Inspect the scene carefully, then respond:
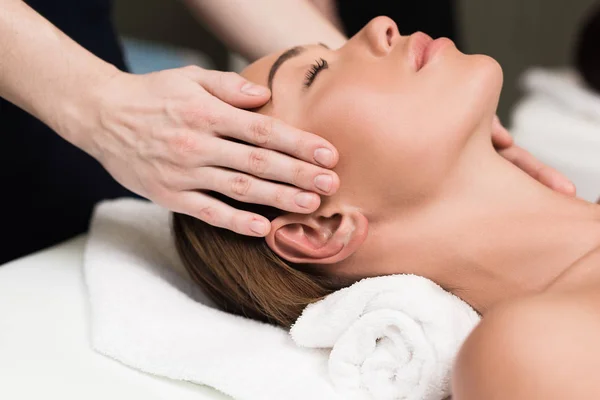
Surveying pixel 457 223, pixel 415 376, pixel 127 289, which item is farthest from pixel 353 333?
pixel 127 289

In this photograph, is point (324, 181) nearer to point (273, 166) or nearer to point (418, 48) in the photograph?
point (273, 166)

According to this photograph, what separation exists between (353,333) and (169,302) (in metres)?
0.31

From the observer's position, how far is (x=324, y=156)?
88 centimetres

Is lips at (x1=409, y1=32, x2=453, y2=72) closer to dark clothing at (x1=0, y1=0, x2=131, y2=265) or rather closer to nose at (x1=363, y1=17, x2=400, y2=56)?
nose at (x1=363, y1=17, x2=400, y2=56)

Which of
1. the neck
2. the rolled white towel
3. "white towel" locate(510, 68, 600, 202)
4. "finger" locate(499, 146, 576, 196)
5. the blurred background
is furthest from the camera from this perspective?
the blurred background

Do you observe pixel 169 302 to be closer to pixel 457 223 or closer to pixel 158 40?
pixel 457 223

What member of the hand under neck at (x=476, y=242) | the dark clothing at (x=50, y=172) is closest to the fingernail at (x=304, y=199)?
the hand under neck at (x=476, y=242)

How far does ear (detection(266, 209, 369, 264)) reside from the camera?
3.06 feet

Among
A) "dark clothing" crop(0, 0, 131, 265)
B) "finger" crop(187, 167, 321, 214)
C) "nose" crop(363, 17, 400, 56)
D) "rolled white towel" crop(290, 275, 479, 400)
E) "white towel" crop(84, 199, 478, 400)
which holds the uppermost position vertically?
"nose" crop(363, 17, 400, 56)

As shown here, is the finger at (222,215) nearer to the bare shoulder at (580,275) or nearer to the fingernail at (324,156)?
the fingernail at (324,156)

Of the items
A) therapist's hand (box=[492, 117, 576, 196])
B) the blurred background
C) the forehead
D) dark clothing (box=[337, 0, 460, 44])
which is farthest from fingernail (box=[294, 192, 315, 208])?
the blurred background

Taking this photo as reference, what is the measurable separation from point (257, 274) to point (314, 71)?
32 centimetres

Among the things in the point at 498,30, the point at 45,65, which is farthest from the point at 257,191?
the point at 498,30

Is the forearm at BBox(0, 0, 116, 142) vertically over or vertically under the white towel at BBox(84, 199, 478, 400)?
over
